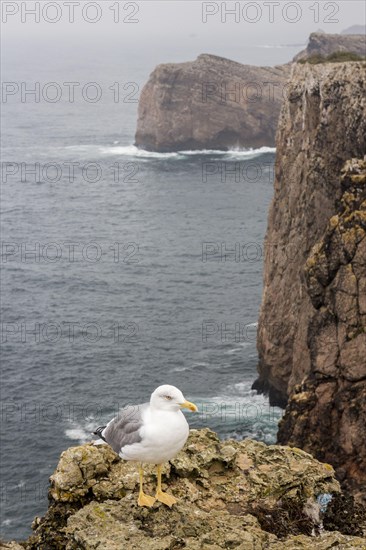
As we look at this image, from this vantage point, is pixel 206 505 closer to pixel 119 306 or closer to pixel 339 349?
pixel 339 349

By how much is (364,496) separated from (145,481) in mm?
32608

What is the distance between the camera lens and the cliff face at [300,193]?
67938mm

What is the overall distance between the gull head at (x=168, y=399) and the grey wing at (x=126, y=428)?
816mm

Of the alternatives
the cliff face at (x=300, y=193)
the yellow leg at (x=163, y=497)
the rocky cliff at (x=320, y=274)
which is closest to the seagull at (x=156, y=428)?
the yellow leg at (x=163, y=497)

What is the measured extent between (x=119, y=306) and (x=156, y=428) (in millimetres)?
87984

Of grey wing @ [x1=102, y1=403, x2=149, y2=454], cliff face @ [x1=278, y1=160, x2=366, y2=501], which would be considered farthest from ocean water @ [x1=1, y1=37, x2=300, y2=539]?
grey wing @ [x1=102, y1=403, x2=149, y2=454]

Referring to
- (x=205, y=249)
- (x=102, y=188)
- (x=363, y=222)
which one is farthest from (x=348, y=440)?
(x=102, y=188)

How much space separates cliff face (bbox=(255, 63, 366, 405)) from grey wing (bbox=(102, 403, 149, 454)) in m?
43.9

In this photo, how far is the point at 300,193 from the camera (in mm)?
74000

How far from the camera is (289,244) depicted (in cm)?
7562

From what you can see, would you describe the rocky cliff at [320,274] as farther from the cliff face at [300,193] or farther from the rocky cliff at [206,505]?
the rocky cliff at [206,505]

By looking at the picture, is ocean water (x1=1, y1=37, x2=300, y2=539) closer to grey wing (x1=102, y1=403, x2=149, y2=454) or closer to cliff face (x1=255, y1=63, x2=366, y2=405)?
cliff face (x1=255, y1=63, x2=366, y2=405)

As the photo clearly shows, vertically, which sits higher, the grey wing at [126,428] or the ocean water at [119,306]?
the grey wing at [126,428]

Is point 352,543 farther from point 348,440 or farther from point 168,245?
point 168,245
